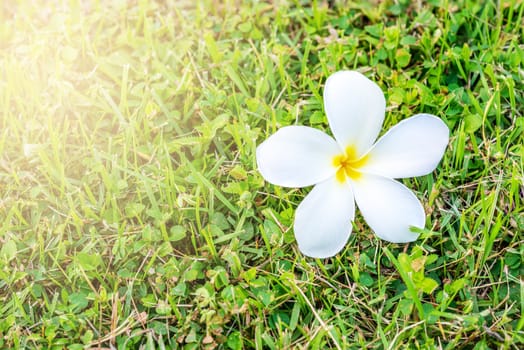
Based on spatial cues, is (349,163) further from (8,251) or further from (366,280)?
(8,251)

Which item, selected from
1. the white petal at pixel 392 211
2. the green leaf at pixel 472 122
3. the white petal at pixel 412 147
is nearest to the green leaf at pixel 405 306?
the white petal at pixel 392 211

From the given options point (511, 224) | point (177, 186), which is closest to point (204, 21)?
point (177, 186)

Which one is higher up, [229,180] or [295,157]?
[295,157]

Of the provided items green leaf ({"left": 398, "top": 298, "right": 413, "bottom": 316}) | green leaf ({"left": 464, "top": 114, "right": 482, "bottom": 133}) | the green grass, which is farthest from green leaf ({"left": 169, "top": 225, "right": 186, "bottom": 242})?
green leaf ({"left": 464, "top": 114, "right": 482, "bottom": 133})

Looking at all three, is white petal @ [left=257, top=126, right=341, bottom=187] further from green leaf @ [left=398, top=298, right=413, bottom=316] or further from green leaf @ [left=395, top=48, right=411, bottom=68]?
green leaf @ [left=395, top=48, right=411, bottom=68]

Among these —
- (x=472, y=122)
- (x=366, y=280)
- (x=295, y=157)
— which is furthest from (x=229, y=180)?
(x=472, y=122)

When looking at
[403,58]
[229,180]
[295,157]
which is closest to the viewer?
[295,157]

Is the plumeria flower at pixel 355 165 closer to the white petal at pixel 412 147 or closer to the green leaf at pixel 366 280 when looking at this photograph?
the white petal at pixel 412 147
